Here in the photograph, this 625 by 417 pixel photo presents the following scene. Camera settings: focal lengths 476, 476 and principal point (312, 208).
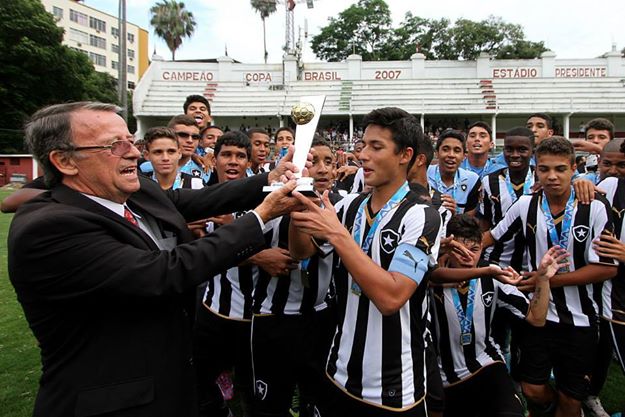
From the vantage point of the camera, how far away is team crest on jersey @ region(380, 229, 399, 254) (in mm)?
2307

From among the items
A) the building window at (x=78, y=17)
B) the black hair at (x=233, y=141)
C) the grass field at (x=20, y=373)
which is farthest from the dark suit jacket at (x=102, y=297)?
the building window at (x=78, y=17)

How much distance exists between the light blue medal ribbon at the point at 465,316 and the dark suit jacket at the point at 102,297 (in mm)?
1830

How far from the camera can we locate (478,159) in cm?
571

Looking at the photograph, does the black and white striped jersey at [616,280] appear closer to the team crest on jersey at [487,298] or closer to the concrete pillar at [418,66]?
the team crest on jersey at [487,298]

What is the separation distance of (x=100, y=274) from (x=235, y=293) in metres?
1.72

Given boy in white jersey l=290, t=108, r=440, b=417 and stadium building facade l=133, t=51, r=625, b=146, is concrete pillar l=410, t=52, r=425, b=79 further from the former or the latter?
boy in white jersey l=290, t=108, r=440, b=417

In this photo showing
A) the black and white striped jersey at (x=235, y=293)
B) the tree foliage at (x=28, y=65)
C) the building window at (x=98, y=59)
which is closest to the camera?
the black and white striped jersey at (x=235, y=293)

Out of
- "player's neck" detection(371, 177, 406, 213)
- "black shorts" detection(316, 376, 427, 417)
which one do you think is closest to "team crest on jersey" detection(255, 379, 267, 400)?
"black shorts" detection(316, 376, 427, 417)

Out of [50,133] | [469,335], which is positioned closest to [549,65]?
[469,335]

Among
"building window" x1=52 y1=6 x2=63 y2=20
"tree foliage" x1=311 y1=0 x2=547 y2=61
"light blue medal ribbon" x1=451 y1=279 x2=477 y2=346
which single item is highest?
"building window" x1=52 y1=6 x2=63 y2=20

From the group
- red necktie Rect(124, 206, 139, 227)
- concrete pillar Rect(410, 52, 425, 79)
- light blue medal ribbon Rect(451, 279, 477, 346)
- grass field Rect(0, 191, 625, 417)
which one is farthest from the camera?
concrete pillar Rect(410, 52, 425, 79)

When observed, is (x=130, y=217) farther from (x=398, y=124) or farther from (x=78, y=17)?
(x=78, y=17)

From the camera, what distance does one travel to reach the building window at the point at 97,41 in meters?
60.7

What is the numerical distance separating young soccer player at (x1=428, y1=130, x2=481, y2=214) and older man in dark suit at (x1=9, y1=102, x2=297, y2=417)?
124 inches
